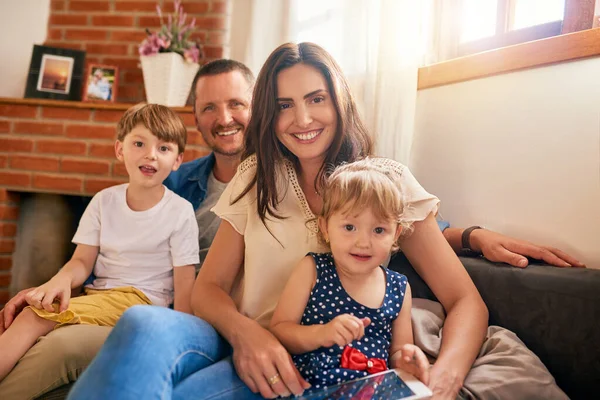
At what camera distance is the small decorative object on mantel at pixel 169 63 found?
8.08ft

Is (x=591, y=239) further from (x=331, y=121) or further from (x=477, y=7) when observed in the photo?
(x=477, y=7)

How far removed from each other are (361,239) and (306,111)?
15.0 inches

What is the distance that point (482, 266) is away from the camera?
1.24m

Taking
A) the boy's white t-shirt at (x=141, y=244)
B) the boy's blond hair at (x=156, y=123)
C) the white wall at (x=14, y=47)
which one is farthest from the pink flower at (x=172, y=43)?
the boy's white t-shirt at (x=141, y=244)

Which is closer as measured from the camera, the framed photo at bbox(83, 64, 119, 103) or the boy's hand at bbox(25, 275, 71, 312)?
the boy's hand at bbox(25, 275, 71, 312)

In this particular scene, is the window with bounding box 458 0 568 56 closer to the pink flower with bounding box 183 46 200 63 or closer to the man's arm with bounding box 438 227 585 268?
the man's arm with bounding box 438 227 585 268

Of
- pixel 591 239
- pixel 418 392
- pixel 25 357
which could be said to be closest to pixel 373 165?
pixel 418 392

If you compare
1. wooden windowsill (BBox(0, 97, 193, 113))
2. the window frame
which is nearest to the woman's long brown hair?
the window frame

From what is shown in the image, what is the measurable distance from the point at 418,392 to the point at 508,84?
1.01 metres

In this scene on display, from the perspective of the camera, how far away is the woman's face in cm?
127

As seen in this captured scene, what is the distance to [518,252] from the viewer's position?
4.00 feet

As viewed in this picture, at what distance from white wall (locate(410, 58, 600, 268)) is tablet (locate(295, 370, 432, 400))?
0.66 m

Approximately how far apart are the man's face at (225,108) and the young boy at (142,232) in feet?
0.77

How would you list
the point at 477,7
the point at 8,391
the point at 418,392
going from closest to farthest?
the point at 418,392 → the point at 8,391 → the point at 477,7
